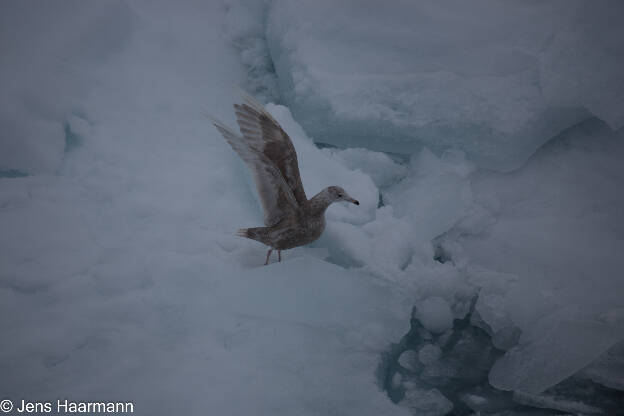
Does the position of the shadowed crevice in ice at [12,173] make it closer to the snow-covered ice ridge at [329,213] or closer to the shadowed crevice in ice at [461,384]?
the snow-covered ice ridge at [329,213]

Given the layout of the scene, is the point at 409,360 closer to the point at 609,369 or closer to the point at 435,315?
the point at 435,315

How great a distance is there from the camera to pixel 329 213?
8.98 feet

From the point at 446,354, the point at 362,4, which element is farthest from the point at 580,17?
the point at 446,354

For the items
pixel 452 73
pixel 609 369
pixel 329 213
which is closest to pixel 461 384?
pixel 609 369

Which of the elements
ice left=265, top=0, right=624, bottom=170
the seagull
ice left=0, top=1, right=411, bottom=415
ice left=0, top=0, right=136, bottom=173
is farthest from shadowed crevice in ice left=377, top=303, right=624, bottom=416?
ice left=0, top=0, right=136, bottom=173

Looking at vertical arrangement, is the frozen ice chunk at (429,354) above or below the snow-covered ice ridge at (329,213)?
below

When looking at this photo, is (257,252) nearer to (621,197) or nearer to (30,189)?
(30,189)

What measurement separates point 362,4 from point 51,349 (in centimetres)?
312

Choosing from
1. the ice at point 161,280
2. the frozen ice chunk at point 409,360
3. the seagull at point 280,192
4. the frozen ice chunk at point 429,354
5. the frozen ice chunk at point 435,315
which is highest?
the seagull at point 280,192

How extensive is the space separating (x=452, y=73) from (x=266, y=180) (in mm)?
1713

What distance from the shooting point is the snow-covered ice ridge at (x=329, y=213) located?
6.47ft

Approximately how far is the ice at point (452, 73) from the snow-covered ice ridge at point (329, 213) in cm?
2

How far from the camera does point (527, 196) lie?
298 centimetres

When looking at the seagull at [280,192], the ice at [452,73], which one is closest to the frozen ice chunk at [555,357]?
the seagull at [280,192]
